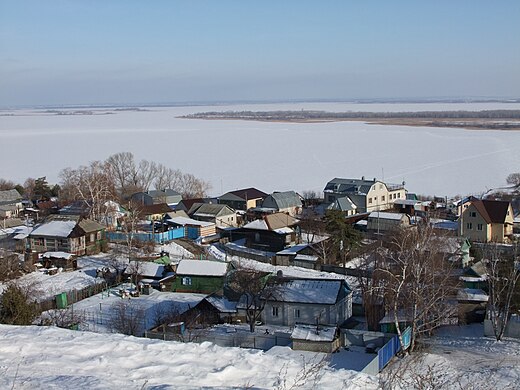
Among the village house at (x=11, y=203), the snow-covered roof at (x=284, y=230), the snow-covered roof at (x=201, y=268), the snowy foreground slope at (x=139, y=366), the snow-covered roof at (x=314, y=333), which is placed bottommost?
the village house at (x=11, y=203)

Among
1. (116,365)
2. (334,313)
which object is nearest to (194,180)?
(334,313)

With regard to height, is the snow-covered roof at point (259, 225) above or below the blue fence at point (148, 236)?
above

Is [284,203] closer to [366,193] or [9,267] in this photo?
[366,193]

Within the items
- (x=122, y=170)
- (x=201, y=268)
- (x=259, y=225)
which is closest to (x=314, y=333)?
(x=201, y=268)

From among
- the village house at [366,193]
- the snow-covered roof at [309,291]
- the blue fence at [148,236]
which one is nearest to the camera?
the snow-covered roof at [309,291]

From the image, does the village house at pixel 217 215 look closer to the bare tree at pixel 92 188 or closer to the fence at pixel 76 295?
the bare tree at pixel 92 188

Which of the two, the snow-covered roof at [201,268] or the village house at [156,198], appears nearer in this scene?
the snow-covered roof at [201,268]

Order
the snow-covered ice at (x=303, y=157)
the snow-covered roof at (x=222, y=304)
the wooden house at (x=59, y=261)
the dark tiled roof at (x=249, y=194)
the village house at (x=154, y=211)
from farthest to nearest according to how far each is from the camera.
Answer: the snow-covered ice at (x=303, y=157)
the dark tiled roof at (x=249, y=194)
the village house at (x=154, y=211)
the wooden house at (x=59, y=261)
the snow-covered roof at (x=222, y=304)

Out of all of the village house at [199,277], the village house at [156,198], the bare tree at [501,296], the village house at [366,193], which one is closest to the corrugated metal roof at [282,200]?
the village house at [366,193]
